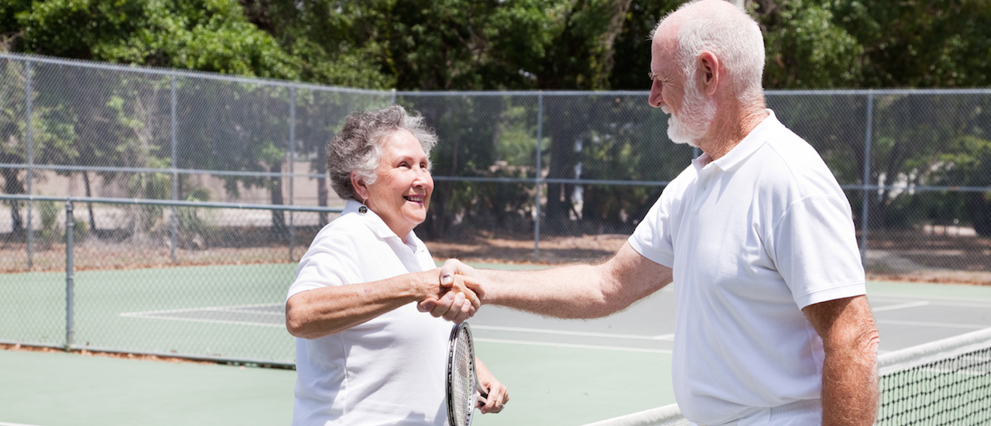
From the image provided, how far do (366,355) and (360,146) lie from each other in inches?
26.1

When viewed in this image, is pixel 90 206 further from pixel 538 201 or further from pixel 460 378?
pixel 460 378

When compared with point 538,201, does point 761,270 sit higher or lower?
higher

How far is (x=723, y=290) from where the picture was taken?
85.7 inches

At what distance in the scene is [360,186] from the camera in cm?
304

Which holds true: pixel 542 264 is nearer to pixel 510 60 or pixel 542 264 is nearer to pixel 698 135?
pixel 510 60

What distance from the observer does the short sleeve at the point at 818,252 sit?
6.63ft

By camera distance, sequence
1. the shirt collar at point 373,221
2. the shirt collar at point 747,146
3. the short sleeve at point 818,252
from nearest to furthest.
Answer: the short sleeve at point 818,252 < the shirt collar at point 747,146 < the shirt collar at point 373,221

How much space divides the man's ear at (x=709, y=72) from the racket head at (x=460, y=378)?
96 cm

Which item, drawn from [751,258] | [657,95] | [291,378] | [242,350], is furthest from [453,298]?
[242,350]

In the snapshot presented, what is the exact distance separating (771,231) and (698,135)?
1.16ft

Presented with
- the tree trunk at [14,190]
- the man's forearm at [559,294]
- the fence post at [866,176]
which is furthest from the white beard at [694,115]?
the fence post at [866,176]

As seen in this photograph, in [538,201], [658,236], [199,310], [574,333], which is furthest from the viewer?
[538,201]

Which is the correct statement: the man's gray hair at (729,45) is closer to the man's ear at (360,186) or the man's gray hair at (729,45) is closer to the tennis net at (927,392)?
the man's ear at (360,186)

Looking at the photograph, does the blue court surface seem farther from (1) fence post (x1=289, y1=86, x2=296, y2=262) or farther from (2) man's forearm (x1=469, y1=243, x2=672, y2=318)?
(1) fence post (x1=289, y1=86, x2=296, y2=262)
